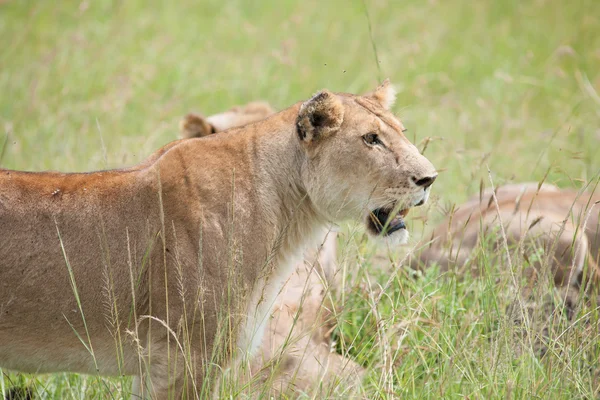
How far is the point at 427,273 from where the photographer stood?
14.7 ft

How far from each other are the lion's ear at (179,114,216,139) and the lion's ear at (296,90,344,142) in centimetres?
220

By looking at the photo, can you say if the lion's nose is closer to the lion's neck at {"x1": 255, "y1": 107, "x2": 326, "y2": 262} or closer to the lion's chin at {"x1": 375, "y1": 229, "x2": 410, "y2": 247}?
the lion's chin at {"x1": 375, "y1": 229, "x2": 410, "y2": 247}

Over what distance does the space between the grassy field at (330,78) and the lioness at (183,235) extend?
0.61 meters

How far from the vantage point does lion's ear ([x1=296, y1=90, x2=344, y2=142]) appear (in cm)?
339

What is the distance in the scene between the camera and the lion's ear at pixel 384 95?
12.6ft

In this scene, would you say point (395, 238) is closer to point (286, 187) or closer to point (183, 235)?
point (286, 187)

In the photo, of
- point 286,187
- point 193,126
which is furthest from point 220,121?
point 286,187

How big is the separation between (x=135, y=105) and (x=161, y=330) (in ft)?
17.5

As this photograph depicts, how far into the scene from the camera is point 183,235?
10.8 ft

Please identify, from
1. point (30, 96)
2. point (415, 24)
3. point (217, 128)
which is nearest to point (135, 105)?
point (30, 96)

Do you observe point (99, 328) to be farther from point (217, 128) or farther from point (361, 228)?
point (217, 128)

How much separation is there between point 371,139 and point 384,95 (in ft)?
1.55

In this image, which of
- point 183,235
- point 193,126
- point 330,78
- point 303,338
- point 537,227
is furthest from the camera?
point 330,78

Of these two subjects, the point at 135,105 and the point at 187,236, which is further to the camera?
the point at 135,105
